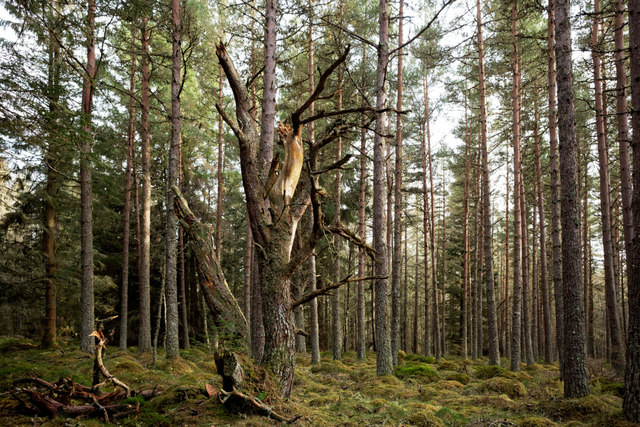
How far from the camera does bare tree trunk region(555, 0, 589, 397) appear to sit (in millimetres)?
6988

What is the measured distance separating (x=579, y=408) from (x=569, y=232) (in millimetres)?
3121

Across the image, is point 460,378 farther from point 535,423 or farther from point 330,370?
point 535,423

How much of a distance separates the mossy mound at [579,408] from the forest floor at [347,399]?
0.01 meters

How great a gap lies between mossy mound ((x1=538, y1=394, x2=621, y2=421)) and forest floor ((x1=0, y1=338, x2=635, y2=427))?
0.01 m

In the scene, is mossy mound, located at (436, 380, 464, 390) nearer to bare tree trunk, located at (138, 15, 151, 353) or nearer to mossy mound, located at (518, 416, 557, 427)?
mossy mound, located at (518, 416, 557, 427)

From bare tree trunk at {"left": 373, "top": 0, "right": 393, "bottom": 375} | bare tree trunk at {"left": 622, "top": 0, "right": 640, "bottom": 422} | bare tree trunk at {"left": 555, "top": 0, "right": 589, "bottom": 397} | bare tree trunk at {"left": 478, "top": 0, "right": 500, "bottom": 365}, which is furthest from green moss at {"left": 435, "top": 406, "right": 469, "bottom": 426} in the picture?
bare tree trunk at {"left": 478, "top": 0, "right": 500, "bottom": 365}

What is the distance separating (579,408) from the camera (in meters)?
6.31

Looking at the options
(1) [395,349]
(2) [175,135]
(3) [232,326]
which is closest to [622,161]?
(1) [395,349]

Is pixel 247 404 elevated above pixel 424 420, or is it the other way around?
pixel 247 404

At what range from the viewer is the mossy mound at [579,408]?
6129 mm

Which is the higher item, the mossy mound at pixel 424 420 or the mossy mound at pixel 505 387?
the mossy mound at pixel 424 420

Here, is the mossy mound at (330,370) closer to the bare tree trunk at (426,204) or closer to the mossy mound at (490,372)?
the mossy mound at (490,372)

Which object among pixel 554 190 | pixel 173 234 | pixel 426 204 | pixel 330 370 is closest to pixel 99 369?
pixel 173 234

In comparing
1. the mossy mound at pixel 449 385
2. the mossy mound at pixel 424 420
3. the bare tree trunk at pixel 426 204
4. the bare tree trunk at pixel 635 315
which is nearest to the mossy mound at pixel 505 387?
the mossy mound at pixel 449 385
